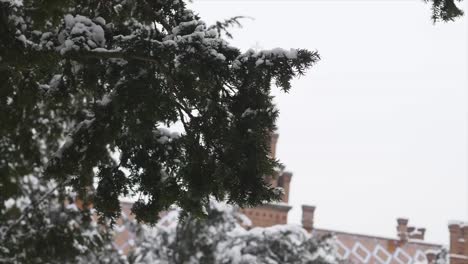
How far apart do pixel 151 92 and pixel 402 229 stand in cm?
2651

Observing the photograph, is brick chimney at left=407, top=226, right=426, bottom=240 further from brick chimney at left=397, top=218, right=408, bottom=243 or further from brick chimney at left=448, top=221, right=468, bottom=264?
brick chimney at left=448, top=221, right=468, bottom=264

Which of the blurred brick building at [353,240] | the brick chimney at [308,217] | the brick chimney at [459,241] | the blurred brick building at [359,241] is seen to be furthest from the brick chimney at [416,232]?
the brick chimney at [459,241]

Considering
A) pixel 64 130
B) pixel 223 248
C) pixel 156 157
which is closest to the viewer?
pixel 156 157

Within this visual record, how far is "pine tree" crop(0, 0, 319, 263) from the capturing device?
4.12m

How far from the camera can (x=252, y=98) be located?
4379 mm

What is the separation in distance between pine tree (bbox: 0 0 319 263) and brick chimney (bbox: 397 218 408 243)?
82.2ft

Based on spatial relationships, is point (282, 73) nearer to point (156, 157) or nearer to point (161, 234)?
point (156, 157)

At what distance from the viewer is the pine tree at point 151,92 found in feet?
13.5

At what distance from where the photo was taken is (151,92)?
428 centimetres

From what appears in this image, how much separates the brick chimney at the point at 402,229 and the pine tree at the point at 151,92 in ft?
82.2

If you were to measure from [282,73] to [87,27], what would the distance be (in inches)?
57.7

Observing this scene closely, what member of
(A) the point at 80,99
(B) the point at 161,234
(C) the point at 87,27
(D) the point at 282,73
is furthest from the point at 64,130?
(D) the point at 282,73

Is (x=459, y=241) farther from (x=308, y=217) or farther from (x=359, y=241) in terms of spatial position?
(x=308, y=217)

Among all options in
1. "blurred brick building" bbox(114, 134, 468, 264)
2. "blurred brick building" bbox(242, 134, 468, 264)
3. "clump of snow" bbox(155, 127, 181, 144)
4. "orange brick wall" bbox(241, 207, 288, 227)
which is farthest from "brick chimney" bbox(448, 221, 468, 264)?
"clump of snow" bbox(155, 127, 181, 144)
